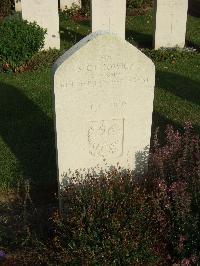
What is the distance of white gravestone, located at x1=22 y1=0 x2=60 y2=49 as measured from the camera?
1030 cm

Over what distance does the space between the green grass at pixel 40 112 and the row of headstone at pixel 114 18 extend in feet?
2.78

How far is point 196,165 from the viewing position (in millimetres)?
4570

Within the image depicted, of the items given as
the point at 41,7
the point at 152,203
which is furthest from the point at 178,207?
the point at 41,7

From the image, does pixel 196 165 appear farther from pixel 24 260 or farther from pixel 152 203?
pixel 24 260

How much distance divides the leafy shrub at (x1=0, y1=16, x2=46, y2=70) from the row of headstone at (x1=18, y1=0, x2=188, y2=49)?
40.4 inches

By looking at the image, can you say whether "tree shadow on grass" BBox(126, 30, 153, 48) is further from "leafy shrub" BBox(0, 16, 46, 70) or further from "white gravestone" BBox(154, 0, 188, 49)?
"leafy shrub" BBox(0, 16, 46, 70)

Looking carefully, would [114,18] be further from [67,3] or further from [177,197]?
[177,197]

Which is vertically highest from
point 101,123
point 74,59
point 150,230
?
point 74,59

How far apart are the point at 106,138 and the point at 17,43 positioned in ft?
17.5

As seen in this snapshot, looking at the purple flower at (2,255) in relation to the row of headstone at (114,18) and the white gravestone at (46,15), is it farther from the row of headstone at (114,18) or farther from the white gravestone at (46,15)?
the white gravestone at (46,15)

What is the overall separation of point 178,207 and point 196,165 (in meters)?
0.91

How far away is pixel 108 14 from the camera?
10.6 m

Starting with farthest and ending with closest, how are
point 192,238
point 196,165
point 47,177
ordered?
1. point 47,177
2. point 196,165
3. point 192,238

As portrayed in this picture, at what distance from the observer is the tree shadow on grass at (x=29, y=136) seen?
539 centimetres
